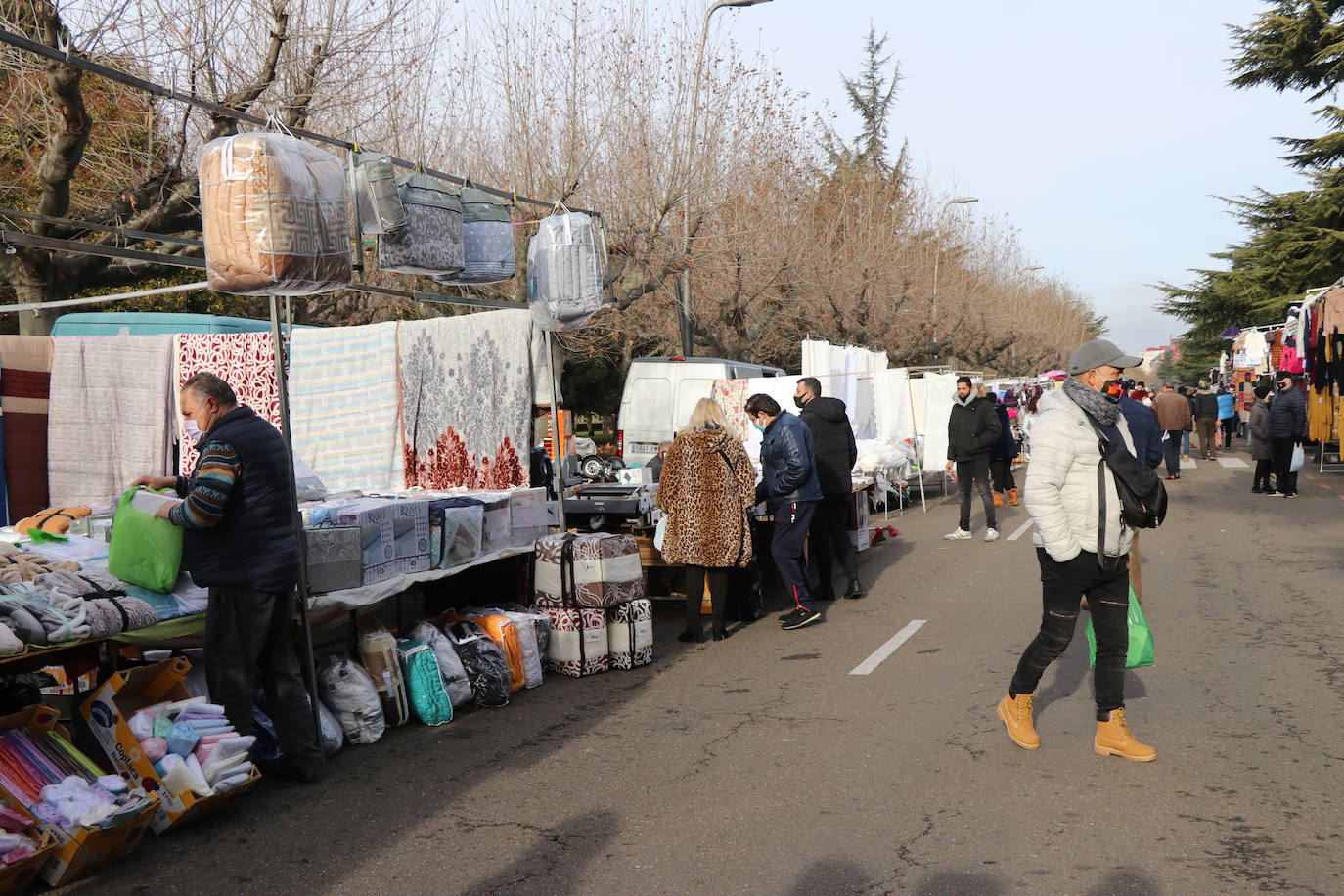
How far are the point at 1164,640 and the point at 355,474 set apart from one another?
21.5 feet

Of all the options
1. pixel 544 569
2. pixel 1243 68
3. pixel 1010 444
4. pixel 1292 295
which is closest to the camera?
pixel 544 569

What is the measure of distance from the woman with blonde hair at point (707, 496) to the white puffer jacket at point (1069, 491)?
3347mm

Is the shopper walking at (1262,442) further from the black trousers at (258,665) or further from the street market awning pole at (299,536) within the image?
the black trousers at (258,665)

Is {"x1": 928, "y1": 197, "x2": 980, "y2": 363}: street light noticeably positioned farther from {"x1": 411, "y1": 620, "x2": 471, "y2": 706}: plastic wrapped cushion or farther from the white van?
{"x1": 411, "y1": 620, "x2": 471, "y2": 706}: plastic wrapped cushion

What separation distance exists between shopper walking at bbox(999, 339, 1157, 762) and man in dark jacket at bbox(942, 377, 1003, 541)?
8.63 meters

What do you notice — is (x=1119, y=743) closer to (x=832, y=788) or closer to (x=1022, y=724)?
(x=1022, y=724)

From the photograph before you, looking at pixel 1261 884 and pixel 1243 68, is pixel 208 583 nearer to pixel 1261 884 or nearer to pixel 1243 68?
pixel 1261 884

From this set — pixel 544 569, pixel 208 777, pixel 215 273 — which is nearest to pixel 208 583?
pixel 208 777

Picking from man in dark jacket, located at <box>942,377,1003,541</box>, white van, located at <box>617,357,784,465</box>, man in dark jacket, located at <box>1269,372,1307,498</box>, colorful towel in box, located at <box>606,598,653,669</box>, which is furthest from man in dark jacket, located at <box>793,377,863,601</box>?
man in dark jacket, located at <box>1269,372,1307,498</box>

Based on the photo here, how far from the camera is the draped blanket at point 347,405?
32.0 ft

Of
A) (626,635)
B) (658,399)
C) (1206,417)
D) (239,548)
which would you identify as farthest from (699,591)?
(1206,417)

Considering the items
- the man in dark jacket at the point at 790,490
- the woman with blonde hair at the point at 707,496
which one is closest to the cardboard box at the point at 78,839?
the woman with blonde hair at the point at 707,496

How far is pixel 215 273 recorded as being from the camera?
18.5 feet

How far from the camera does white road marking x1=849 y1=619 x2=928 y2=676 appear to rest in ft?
25.3
